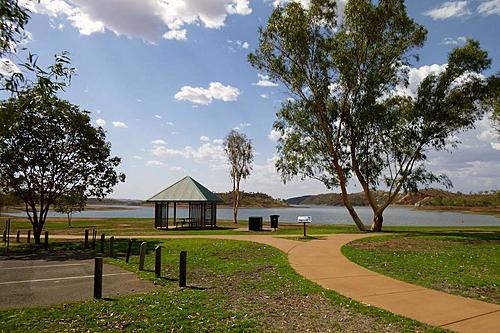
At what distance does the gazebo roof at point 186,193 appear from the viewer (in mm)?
38938

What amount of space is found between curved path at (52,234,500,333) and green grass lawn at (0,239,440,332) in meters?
0.47

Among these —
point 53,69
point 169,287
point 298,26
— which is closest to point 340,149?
point 298,26

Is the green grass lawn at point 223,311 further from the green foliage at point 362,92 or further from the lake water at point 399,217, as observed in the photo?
the lake water at point 399,217

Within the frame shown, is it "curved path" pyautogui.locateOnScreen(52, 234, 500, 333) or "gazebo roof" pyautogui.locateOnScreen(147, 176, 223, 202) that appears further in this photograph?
Answer: "gazebo roof" pyautogui.locateOnScreen(147, 176, 223, 202)

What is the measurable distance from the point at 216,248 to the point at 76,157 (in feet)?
38.7

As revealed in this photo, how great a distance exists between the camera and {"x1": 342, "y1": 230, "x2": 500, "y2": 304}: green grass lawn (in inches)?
402

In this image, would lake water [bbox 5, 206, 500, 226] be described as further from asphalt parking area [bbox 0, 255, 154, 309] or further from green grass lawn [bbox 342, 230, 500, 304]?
asphalt parking area [bbox 0, 255, 154, 309]

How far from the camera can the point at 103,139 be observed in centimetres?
2597

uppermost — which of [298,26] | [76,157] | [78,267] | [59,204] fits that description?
[298,26]

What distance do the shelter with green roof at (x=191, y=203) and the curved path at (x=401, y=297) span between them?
2554cm

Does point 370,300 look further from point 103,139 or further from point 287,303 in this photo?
point 103,139

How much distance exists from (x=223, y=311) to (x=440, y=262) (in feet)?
30.6

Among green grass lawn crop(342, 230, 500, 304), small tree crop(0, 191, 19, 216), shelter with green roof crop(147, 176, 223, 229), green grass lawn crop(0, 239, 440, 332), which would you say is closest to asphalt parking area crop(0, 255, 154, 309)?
green grass lawn crop(0, 239, 440, 332)

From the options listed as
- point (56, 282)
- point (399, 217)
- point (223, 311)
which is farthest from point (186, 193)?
point (399, 217)
